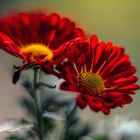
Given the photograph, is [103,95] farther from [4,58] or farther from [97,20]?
[97,20]

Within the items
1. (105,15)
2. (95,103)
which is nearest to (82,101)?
(95,103)

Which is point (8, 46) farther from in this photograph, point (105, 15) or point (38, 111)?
point (105, 15)

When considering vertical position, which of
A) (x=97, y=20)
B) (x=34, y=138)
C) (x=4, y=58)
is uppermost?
(x=97, y=20)

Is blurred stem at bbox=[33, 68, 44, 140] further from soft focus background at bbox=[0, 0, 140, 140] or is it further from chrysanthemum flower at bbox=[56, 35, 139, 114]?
soft focus background at bbox=[0, 0, 140, 140]

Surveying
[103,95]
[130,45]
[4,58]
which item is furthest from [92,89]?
[130,45]

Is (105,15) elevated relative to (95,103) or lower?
elevated

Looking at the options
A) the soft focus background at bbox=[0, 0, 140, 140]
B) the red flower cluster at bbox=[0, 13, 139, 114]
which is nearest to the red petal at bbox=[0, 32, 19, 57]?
the red flower cluster at bbox=[0, 13, 139, 114]

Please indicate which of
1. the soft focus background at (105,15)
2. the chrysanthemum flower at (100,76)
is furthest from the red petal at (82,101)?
the soft focus background at (105,15)
